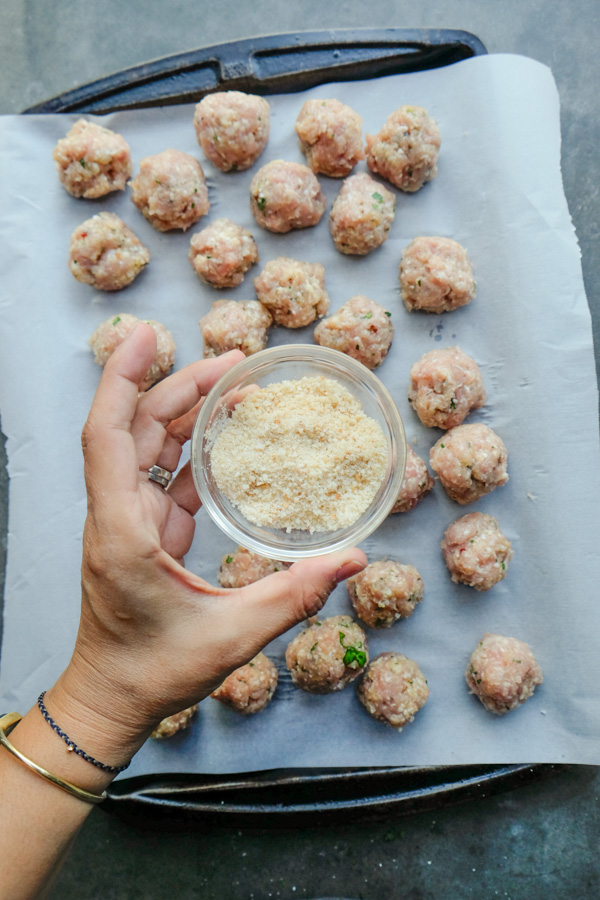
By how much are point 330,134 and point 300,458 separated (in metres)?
1.10

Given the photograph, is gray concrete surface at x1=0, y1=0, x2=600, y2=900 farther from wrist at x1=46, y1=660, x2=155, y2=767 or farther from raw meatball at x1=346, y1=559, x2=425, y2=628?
wrist at x1=46, y1=660, x2=155, y2=767

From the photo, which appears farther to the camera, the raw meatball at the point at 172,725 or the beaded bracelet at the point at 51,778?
the raw meatball at the point at 172,725

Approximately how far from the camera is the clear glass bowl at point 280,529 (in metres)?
1.71

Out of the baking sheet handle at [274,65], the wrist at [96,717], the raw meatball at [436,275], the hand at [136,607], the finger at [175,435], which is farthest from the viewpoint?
the baking sheet handle at [274,65]

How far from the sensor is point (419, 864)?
2207 millimetres

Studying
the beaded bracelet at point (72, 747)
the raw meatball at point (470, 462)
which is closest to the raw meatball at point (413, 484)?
the raw meatball at point (470, 462)

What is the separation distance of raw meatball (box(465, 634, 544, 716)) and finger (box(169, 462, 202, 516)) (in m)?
0.98

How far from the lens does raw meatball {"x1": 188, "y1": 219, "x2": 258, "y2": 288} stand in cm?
210

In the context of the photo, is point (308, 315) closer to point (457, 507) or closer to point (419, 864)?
point (457, 507)

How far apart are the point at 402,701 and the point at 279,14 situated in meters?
2.46

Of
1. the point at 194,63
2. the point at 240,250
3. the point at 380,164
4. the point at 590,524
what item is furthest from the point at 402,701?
the point at 194,63

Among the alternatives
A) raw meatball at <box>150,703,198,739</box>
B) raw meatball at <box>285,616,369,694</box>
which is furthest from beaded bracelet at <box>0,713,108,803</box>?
raw meatball at <box>285,616,369,694</box>

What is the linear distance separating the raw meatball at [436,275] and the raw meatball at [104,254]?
87 centimetres

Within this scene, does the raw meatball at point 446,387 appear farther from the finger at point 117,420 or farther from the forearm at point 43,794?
the forearm at point 43,794
